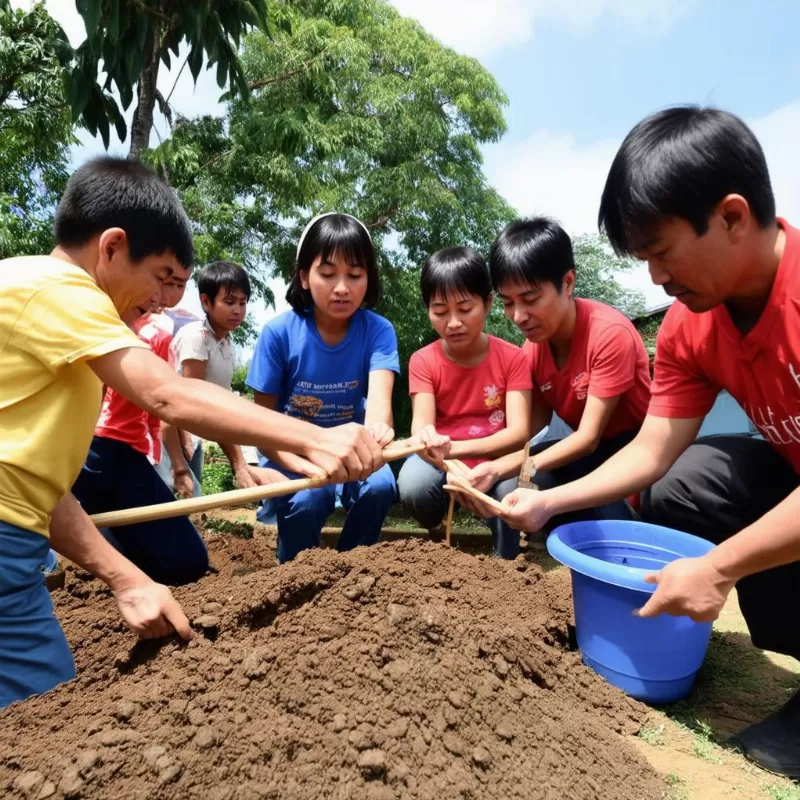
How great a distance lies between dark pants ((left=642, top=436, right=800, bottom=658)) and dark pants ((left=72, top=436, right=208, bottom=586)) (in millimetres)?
1913

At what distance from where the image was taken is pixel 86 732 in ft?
4.59

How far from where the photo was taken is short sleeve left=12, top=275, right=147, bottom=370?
1556 millimetres

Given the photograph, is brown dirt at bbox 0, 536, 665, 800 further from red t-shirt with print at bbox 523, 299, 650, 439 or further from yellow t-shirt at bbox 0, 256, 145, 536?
red t-shirt with print at bbox 523, 299, 650, 439

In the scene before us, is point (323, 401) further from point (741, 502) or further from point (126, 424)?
point (741, 502)

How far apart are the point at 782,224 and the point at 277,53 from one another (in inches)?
436

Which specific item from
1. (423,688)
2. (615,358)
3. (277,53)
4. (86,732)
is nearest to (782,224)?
(615,358)

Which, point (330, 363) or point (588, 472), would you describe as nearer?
point (588, 472)

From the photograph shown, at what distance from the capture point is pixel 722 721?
6.18ft

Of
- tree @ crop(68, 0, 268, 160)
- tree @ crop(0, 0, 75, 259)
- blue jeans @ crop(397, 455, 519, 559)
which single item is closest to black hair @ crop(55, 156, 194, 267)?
blue jeans @ crop(397, 455, 519, 559)

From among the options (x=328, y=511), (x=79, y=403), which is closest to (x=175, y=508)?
(x=79, y=403)

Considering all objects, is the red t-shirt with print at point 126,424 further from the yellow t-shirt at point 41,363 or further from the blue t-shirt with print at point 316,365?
the yellow t-shirt at point 41,363

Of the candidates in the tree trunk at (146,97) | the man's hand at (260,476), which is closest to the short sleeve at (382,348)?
the man's hand at (260,476)

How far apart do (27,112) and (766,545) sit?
10.7 metres

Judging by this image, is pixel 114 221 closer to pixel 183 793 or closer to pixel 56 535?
pixel 56 535
